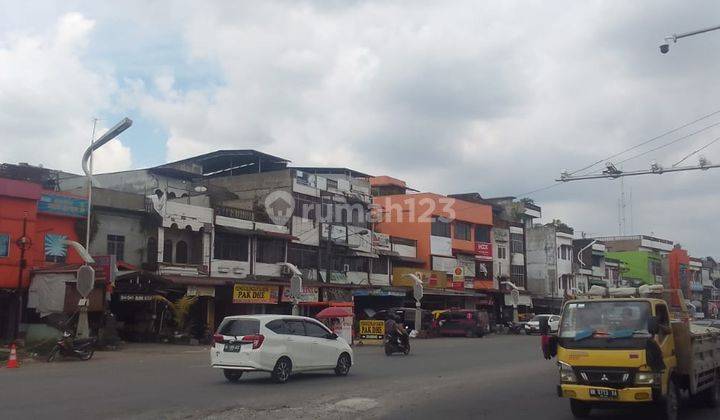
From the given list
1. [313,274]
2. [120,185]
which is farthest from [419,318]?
[120,185]

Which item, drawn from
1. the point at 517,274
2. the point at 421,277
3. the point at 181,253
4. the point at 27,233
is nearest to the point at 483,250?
the point at 517,274

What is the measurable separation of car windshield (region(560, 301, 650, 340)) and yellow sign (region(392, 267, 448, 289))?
134 ft

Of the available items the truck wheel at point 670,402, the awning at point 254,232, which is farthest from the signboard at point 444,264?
the truck wheel at point 670,402

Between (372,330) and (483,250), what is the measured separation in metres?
29.3

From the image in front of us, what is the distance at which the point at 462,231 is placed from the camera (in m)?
61.5

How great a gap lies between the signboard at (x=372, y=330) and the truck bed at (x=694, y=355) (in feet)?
76.4

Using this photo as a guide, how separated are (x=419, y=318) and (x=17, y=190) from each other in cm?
2370

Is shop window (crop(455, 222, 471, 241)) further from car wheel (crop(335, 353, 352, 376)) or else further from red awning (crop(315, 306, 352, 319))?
car wheel (crop(335, 353, 352, 376))

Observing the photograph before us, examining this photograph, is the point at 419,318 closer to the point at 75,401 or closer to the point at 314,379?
the point at 314,379

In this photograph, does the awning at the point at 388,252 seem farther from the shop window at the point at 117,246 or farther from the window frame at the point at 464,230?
the shop window at the point at 117,246

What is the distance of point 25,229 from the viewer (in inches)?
1184

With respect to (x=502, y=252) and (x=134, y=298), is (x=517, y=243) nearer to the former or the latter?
(x=502, y=252)

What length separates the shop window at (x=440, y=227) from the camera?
57969mm

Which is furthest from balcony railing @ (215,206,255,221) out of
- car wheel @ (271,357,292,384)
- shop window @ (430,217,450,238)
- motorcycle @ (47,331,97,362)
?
car wheel @ (271,357,292,384)
